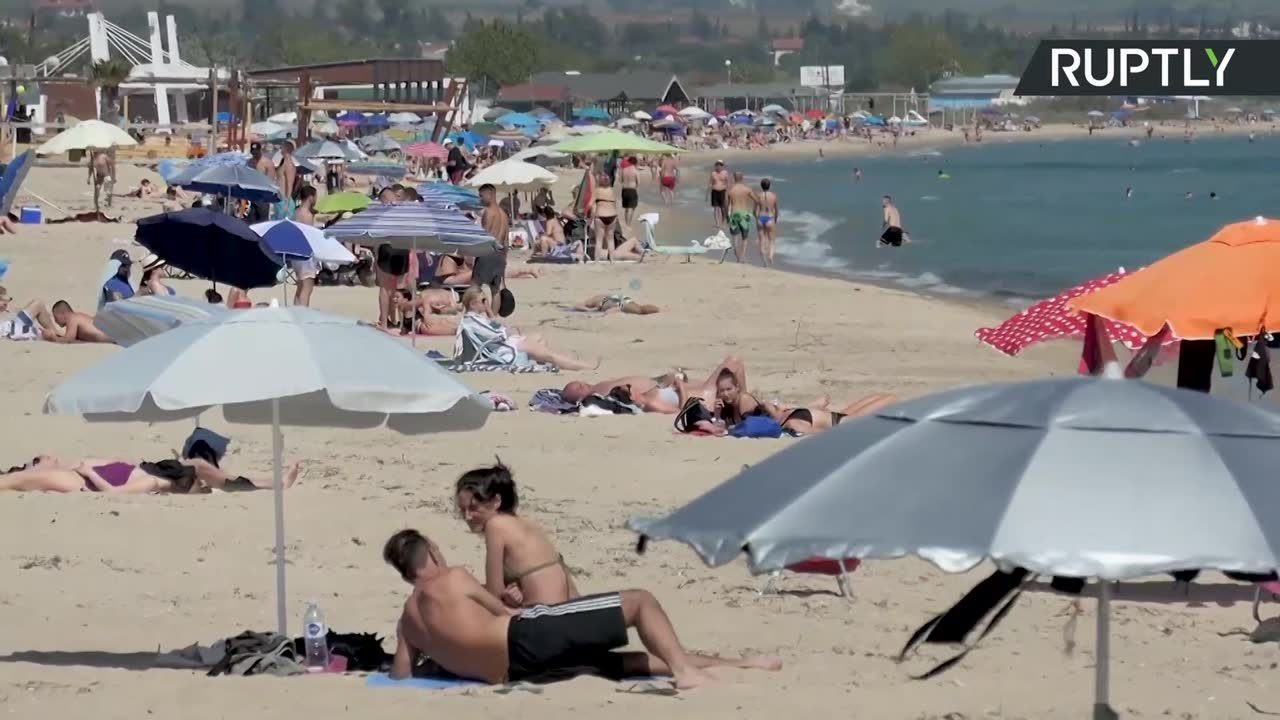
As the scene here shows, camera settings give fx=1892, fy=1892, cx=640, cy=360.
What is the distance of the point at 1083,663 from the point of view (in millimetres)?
6176

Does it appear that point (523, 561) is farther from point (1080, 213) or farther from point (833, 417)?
point (1080, 213)

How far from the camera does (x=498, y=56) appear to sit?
142000 mm

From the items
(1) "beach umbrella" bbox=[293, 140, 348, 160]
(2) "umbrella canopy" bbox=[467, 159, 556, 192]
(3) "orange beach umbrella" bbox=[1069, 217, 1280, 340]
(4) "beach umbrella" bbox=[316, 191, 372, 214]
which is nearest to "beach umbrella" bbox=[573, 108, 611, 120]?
(1) "beach umbrella" bbox=[293, 140, 348, 160]

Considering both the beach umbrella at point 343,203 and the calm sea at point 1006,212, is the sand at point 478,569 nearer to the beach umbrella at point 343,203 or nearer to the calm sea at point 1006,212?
the beach umbrella at point 343,203

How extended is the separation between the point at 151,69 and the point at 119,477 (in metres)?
58.7

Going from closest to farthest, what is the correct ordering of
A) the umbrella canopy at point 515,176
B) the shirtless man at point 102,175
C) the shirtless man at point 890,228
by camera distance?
1. the umbrella canopy at point 515,176
2. the shirtless man at point 102,175
3. the shirtless man at point 890,228

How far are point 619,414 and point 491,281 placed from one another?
14.9 ft

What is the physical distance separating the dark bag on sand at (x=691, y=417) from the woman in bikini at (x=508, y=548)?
15.3 feet

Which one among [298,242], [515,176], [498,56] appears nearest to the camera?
[298,242]

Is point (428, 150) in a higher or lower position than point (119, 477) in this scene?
higher

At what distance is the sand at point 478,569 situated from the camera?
18.2ft

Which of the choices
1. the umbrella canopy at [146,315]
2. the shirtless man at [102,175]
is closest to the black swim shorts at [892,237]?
the shirtless man at [102,175]

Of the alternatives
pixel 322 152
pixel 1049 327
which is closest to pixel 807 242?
pixel 322 152

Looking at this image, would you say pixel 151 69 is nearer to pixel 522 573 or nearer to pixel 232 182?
pixel 232 182
